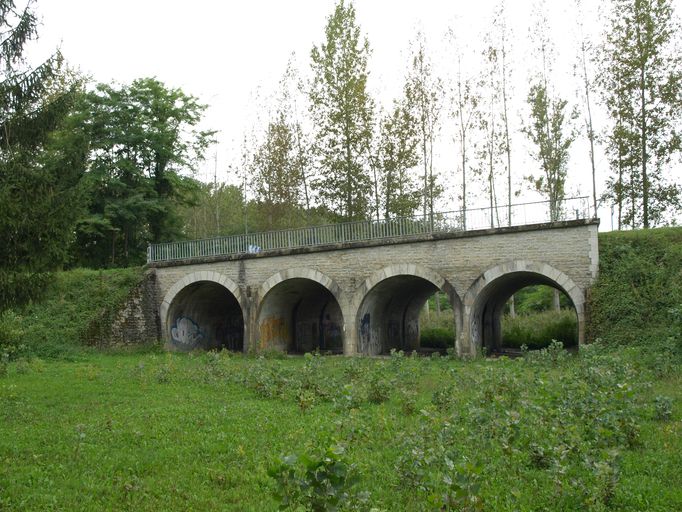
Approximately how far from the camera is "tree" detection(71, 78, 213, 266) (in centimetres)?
2880

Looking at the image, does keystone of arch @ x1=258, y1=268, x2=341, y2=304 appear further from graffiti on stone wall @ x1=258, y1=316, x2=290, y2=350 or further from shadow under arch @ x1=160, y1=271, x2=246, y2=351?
graffiti on stone wall @ x1=258, y1=316, x2=290, y2=350

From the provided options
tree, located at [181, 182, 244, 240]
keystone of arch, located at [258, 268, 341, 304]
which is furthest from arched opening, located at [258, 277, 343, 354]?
tree, located at [181, 182, 244, 240]

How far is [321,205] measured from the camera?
28.0 meters

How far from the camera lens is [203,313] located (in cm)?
2772

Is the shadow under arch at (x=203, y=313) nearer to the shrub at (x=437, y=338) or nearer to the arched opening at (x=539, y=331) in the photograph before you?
the shrub at (x=437, y=338)

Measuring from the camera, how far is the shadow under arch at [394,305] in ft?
66.9

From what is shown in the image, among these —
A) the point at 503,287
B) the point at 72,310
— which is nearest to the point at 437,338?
the point at 503,287

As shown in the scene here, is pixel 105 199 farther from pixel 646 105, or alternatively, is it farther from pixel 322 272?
pixel 646 105

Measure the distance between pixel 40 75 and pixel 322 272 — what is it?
1276 cm

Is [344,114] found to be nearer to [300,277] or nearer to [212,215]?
[300,277]

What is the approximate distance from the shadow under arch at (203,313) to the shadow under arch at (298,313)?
1.16m

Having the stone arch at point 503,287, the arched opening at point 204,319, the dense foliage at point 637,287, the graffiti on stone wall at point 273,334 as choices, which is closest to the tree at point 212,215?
the arched opening at point 204,319

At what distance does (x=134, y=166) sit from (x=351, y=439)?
24.6 metres

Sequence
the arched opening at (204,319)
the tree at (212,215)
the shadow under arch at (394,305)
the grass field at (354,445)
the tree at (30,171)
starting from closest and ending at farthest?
the grass field at (354,445), the tree at (30,171), the shadow under arch at (394,305), the arched opening at (204,319), the tree at (212,215)
